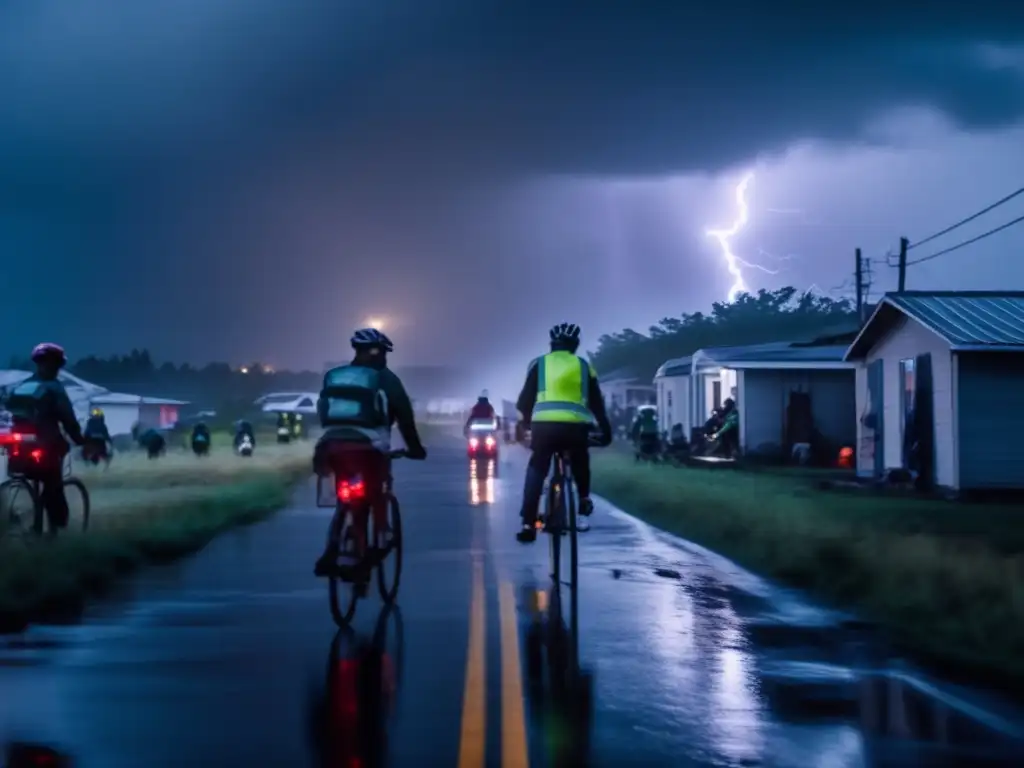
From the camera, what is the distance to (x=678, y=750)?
21.6 ft

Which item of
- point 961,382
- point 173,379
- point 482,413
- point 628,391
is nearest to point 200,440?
point 482,413

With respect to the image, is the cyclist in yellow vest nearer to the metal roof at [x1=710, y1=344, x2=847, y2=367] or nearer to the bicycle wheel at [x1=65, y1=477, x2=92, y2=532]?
the bicycle wheel at [x1=65, y1=477, x2=92, y2=532]

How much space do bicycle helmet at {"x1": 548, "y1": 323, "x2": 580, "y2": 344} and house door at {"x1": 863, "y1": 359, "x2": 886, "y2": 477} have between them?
17.5 meters

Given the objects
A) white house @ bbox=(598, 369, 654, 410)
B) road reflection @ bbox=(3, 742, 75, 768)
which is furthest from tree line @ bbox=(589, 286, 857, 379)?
road reflection @ bbox=(3, 742, 75, 768)

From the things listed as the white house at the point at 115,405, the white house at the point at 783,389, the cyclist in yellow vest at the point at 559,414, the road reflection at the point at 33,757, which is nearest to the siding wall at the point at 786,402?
the white house at the point at 783,389

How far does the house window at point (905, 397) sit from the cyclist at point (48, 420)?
1722 cm

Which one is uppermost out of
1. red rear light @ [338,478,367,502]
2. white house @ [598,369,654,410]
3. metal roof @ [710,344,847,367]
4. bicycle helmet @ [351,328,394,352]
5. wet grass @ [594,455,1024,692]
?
white house @ [598,369,654,410]

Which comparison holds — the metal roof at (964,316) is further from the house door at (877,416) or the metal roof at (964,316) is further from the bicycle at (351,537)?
the bicycle at (351,537)

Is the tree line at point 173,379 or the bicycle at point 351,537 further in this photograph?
the tree line at point 173,379

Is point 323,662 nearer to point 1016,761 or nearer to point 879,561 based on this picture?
point 1016,761

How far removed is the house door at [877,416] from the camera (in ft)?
95.3

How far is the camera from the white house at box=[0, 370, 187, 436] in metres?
92.1

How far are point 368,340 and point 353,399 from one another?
0.69 m

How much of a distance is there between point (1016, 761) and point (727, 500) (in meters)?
15.7
